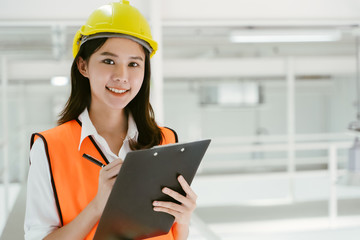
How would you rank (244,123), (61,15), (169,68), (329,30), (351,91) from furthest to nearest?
(244,123) < (351,91) < (329,30) < (169,68) < (61,15)

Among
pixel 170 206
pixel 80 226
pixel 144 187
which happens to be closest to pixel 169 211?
pixel 170 206

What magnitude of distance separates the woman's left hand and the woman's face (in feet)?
0.96

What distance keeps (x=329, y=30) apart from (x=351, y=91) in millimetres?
5995

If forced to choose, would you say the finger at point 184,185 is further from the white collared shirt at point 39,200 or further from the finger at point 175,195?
the white collared shirt at point 39,200

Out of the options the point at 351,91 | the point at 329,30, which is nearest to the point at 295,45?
the point at 351,91

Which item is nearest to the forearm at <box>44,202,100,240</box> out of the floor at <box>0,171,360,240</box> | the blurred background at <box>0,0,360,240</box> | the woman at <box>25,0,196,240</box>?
the woman at <box>25,0,196,240</box>

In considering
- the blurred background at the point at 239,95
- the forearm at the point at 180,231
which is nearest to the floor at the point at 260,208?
the blurred background at the point at 239,95

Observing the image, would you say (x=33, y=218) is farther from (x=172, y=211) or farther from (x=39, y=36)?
(x=39, y=36)

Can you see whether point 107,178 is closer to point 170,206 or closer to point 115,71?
point 170,206

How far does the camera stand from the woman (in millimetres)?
Answer: 1102

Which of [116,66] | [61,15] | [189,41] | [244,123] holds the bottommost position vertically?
[244,123]

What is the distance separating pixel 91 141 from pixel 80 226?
0.26m

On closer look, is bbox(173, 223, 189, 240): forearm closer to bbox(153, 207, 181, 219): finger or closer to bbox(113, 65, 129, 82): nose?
bbox(153, 207, 181, 219): finger

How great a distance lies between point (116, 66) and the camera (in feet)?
3.81
